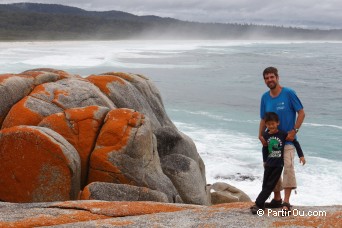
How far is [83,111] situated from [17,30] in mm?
163014

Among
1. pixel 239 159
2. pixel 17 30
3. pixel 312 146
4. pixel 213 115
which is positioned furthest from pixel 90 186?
pixel 17 30

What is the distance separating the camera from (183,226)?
6.64 metres

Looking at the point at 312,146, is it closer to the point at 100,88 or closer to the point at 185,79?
the point at 100,88

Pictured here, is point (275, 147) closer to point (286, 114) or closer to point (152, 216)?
point (286, 114)

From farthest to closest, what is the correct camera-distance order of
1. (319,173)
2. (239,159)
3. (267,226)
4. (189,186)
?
(239,159), (319,173), (189,186), (267,226)

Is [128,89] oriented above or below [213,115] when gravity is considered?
above

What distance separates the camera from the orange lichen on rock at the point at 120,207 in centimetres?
749

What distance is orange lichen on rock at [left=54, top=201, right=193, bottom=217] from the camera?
7.49m

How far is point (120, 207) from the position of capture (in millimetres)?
7699

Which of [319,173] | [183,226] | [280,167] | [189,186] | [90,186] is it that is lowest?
[319,173]

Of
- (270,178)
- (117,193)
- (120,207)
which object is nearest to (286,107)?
(270,178)

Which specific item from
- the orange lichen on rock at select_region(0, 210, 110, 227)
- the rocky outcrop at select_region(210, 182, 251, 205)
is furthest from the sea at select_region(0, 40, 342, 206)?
the orange lichen on rock at select_region(0, 210, 110, 227)

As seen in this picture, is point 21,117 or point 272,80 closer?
point 272,80

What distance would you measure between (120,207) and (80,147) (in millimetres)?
3987
